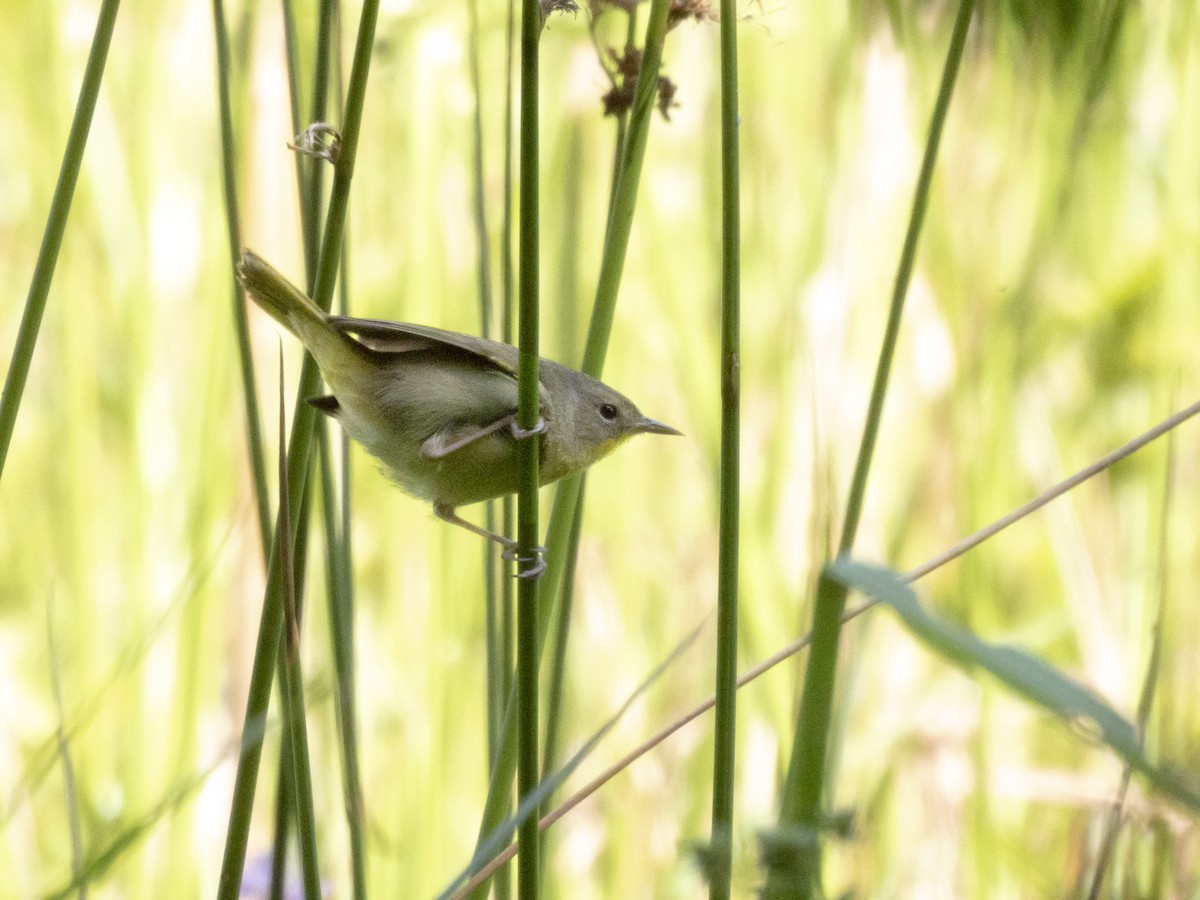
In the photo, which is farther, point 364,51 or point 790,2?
point 790,2

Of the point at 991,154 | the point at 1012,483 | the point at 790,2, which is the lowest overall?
the point at 1012,483

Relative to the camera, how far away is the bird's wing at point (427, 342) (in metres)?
1.16

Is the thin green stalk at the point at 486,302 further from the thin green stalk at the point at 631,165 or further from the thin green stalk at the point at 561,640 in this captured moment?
the thin green stalk at the point at 631,165

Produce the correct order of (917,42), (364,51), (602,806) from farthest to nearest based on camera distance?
(602,806) < (917,42) < (364,51)

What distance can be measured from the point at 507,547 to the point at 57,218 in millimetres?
516

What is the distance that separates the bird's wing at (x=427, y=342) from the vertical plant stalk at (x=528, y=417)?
307 millimetres

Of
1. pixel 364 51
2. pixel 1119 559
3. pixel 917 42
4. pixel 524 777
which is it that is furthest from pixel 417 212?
pixel 1119 559

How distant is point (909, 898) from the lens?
6.00ft

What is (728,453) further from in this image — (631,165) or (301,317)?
(301,317)

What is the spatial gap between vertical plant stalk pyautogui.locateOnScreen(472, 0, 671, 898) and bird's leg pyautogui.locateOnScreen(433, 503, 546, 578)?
0.02 metres

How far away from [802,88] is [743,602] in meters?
0.93

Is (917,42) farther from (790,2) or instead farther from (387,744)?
(387,744)

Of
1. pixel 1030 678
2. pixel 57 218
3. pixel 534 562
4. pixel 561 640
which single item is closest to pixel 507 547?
pixel 561 640

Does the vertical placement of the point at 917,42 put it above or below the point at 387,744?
above
